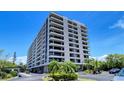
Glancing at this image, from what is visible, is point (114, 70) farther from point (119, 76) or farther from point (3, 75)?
point (3, 75)

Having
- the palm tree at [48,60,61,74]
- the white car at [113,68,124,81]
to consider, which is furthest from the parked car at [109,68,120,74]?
the palm tree at [48,60,61,74]

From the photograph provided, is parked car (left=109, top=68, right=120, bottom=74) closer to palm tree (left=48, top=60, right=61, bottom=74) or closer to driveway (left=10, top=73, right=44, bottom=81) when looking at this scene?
palm tree (left=48, top=60, right=61, bottom=74)

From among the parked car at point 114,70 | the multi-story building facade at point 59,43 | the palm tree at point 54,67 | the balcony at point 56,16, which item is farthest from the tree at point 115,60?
the balcony at point 56,16

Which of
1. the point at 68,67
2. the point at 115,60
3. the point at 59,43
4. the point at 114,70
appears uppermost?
the point at 59,43

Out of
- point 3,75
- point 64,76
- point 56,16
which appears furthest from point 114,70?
point 3,75

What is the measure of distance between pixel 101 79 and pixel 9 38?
299cm

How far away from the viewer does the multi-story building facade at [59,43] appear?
7.88 meters

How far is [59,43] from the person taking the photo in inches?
312

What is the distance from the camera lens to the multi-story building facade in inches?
310

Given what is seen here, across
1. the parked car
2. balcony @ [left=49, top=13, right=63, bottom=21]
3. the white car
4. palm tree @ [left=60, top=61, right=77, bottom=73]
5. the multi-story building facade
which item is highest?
balcony @ [left=49, top=13, right=63, bottom=21]

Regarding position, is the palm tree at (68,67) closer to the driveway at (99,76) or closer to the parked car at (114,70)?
the driveway at (99,76)

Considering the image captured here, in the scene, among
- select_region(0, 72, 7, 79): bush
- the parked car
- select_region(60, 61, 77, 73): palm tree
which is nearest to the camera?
the parked car
